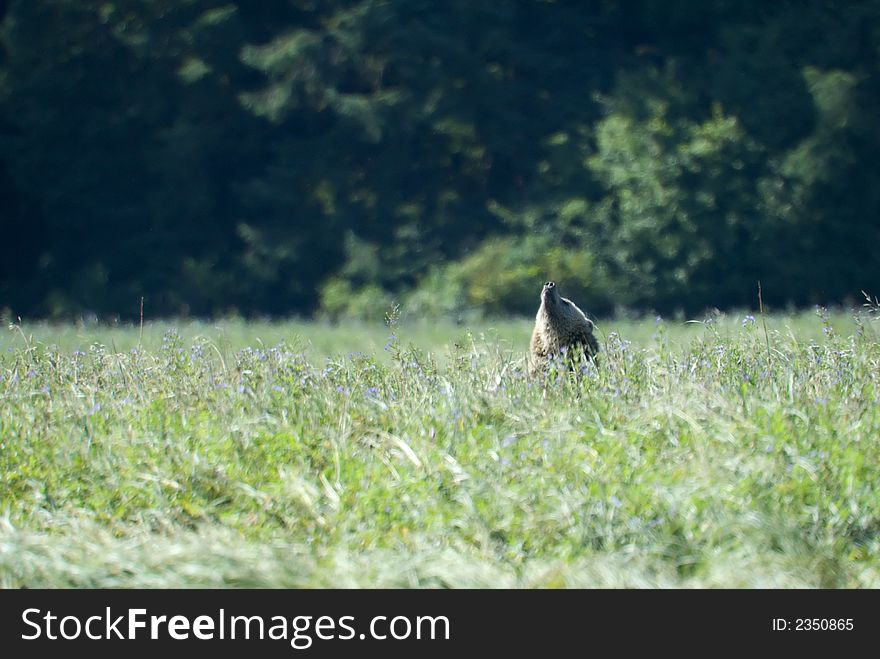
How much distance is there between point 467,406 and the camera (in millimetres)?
6641

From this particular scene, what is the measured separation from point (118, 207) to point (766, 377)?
23.9m

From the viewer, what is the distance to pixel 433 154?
2794 cm

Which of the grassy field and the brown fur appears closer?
the grassy field

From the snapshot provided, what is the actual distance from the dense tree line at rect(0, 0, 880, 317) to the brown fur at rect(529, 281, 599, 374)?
17321mm

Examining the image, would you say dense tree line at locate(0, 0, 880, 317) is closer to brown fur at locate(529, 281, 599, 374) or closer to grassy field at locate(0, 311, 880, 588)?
brown fur at locate(529, 281, 599, 374)

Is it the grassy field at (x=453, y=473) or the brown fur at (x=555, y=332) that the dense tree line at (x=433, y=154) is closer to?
the brown fur at (x=555, y=332)

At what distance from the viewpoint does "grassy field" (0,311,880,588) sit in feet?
16.7

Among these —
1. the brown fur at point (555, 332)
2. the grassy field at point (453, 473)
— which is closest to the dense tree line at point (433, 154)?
the brown fur at point (555, 332)

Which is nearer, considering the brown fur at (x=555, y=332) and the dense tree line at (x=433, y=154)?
the brown fur at (x=555, y=332)

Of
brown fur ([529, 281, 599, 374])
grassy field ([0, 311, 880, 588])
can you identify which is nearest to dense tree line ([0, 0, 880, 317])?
brown fur ([529, 281, 599, 374])

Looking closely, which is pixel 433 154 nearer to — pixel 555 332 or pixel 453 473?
pixel 555 332

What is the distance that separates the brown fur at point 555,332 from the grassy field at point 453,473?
16cm

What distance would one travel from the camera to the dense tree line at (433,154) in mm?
25234

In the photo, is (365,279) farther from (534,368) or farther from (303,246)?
(534,368)
